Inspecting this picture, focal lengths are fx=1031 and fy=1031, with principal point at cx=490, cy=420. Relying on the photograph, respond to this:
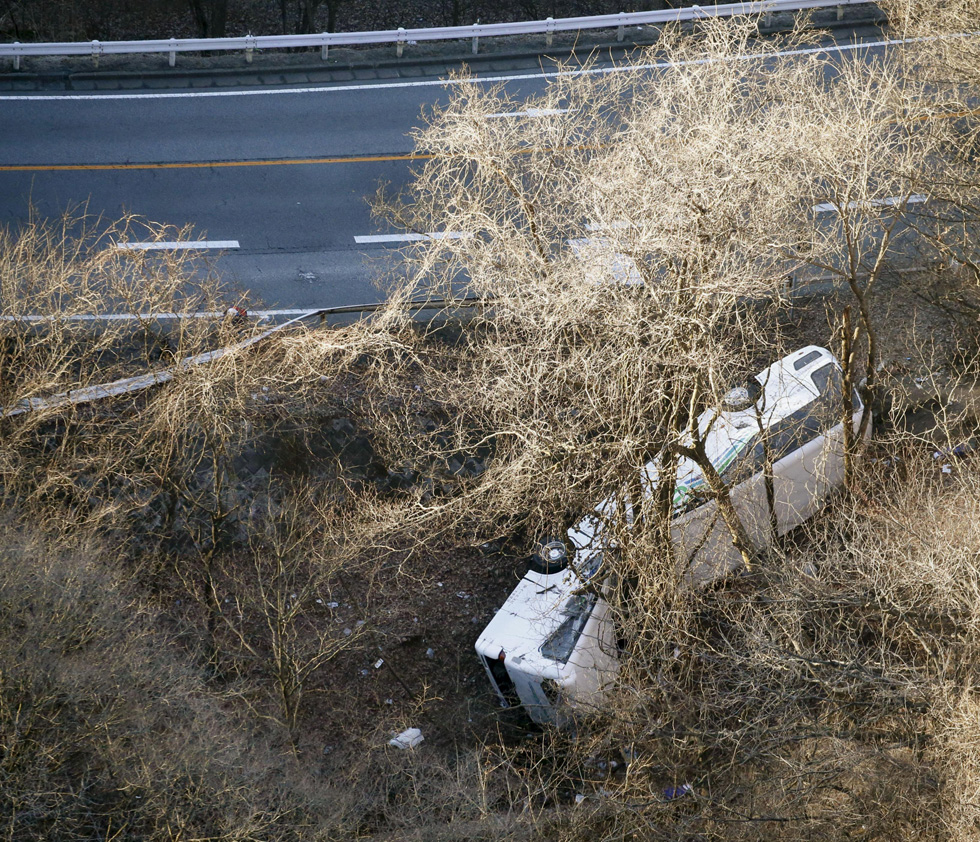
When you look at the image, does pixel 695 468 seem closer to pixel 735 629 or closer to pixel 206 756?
pixel 735 629

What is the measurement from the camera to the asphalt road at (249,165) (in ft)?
54.6

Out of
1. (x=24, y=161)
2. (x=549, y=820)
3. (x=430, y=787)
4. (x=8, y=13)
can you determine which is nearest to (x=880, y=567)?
(x=549, y=820)

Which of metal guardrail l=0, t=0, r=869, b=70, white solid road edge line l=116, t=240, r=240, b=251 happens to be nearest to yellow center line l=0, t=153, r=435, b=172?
white solid road edge line l=116, t=240, r=240, b=251

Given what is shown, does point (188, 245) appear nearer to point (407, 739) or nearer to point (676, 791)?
point (407, 739)

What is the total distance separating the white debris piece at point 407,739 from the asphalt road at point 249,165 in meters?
6.61

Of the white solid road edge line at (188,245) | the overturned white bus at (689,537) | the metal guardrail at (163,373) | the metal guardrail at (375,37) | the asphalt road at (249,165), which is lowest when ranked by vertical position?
the overturned white bus at (689,537)

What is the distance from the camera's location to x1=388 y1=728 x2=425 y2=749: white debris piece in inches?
511

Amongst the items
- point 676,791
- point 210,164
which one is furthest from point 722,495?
point 210,164

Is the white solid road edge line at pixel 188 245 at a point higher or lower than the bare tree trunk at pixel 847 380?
higher

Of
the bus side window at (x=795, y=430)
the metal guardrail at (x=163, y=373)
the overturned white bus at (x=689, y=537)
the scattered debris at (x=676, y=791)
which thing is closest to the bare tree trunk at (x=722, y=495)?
the overturned white bus at (x=689, y=537)

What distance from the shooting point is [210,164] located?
1800cm

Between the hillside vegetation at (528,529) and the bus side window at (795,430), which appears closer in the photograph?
the hillside vegetation at (528,529)

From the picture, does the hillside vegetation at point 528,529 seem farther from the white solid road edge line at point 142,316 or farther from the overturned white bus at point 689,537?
the overturned white bus at point 689,537

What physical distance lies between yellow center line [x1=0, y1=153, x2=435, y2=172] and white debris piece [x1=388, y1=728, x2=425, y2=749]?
9.71 meters
